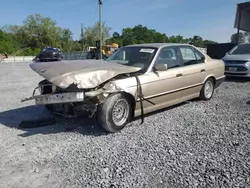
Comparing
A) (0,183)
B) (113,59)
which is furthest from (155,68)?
(0,183)

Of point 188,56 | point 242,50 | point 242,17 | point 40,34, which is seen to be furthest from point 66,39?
point 188,56

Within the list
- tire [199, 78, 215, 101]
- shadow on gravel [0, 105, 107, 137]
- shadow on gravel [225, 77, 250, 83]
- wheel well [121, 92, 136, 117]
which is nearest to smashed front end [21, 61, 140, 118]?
wheel well [121, 92, 136, 117]

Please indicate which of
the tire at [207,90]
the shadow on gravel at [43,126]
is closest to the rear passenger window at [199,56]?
the tire at [207,90]

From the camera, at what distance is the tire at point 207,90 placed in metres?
5.72

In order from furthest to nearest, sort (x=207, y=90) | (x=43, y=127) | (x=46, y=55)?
(x=46, y=55) < (x=207, y=90) < (x=43, y=127)

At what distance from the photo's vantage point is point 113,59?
5148mm

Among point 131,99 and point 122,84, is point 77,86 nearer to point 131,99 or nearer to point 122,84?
point 122,84

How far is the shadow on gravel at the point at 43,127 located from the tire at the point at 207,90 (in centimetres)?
297

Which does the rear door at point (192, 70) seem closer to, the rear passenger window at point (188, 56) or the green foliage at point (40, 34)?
the rear passenger window at point (188, 56)

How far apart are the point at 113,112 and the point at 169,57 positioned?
76.3 inches

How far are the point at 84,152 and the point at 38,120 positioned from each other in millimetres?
1850

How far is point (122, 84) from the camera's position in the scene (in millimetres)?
3838

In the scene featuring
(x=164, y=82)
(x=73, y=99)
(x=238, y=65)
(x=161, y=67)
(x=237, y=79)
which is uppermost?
(x=161, y=67)

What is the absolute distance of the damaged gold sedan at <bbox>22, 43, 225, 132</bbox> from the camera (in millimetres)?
3539
